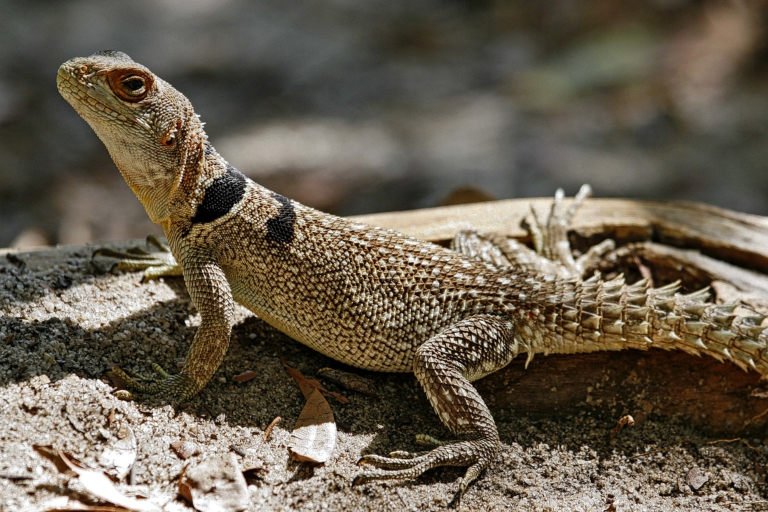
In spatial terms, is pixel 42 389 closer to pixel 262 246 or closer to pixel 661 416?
pixel 262 246

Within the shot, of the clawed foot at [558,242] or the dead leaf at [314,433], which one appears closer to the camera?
the dead leaf at [314,433]

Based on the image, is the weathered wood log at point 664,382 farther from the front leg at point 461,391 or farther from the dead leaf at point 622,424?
the front leg at point 461,391

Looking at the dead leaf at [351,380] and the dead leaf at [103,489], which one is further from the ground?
the dead leaf at [103,489]

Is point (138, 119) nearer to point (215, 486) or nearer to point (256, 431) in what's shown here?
point (256, 431)

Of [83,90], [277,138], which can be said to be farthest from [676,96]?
[83,90]

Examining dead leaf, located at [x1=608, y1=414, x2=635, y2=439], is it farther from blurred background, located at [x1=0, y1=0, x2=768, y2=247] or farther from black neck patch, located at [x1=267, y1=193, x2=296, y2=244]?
blurred background, located at [x1=0, y1=0, x2=768, y2=247]

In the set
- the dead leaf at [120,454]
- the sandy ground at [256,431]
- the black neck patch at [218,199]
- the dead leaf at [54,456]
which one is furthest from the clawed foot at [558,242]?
the dead leaf at [54,456]

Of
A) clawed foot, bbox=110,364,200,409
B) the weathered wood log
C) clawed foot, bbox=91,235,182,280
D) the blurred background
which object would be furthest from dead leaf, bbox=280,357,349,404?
the blurred background
